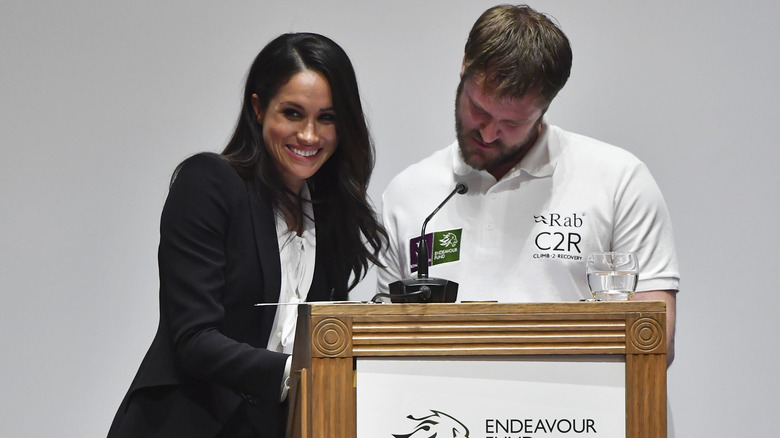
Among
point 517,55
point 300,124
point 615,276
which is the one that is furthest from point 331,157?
point 615,276

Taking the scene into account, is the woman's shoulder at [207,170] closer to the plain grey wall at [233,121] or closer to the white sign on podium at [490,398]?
the white sign on podium at [490,398]

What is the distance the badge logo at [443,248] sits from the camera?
2.34 m

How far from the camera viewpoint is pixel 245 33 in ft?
9.99

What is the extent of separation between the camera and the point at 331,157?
88.6 inches

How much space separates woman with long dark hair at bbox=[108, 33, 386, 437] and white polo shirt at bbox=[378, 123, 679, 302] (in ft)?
0.66

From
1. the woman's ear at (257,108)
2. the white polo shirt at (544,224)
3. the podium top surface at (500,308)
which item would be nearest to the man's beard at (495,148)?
the white polo shirt at (544,224)

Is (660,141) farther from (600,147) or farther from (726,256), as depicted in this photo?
(600,147)

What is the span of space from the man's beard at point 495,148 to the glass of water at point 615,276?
726mm

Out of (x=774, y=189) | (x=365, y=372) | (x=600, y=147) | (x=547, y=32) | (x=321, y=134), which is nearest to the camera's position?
(x=365, y=372)

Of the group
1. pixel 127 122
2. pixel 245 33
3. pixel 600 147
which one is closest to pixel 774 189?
pixel 600 147

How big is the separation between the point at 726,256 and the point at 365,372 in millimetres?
1932

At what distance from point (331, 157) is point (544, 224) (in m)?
0.53

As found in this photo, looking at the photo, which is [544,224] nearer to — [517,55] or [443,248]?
[443,248]

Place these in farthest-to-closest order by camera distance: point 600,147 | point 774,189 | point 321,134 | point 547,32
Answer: point 774,189
point 600,147
point 547,32
point 321,134
